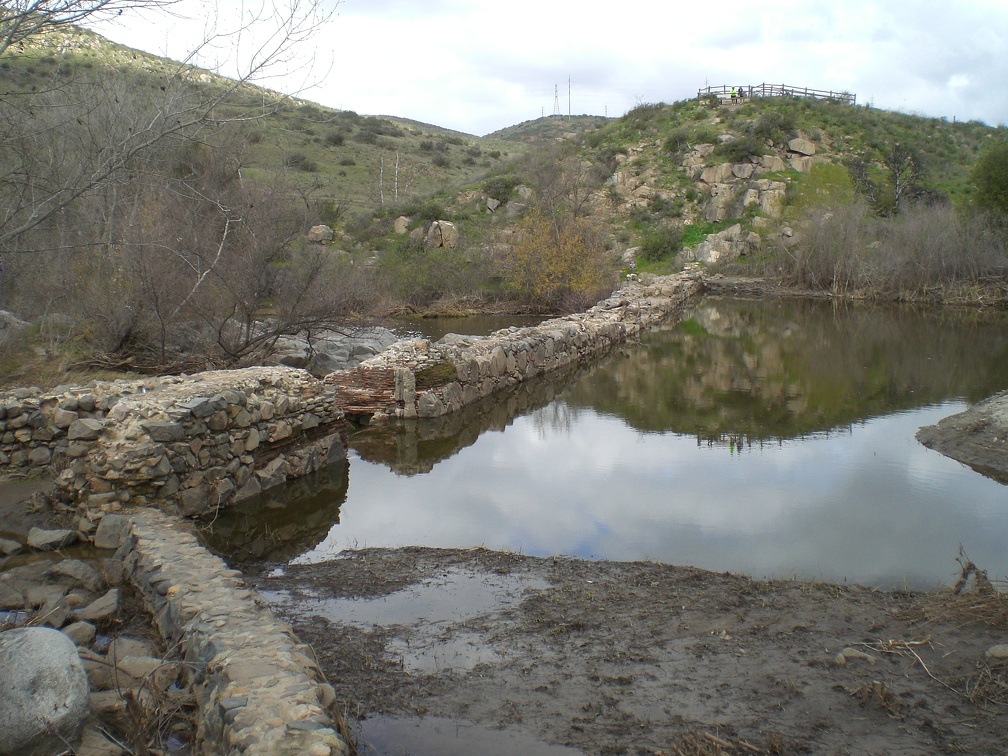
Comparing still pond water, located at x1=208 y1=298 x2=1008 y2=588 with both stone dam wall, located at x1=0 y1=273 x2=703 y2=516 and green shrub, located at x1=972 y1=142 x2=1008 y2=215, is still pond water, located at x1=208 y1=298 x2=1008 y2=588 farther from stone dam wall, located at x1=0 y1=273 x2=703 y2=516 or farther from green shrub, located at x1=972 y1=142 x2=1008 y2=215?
green shrub, located at x1=972 y1=142 x2=1008 y2=215

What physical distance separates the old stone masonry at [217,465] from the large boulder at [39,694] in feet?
2.08

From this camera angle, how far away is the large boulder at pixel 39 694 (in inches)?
154

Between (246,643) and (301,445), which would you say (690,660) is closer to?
(246,643)

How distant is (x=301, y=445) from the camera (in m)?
10.5

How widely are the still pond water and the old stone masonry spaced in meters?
0.53

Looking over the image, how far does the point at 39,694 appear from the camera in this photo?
4000 mm

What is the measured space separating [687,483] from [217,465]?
573cm

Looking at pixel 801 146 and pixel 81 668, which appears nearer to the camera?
pixel 81 668

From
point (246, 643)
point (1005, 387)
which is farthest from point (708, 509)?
point (1005, 387)

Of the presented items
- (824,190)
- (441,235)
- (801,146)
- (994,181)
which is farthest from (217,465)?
(801,146)

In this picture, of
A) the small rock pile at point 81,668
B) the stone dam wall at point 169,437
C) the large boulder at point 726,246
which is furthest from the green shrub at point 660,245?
the small rock pile at point 81,668

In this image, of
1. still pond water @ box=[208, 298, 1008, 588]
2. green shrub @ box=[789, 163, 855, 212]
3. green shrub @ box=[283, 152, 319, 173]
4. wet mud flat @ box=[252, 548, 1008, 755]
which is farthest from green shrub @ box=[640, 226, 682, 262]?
wet mud flat @ box=[252, 548, 1008, 755]

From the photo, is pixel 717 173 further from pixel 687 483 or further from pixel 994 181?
pixel 687 483

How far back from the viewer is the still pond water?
8.07m
